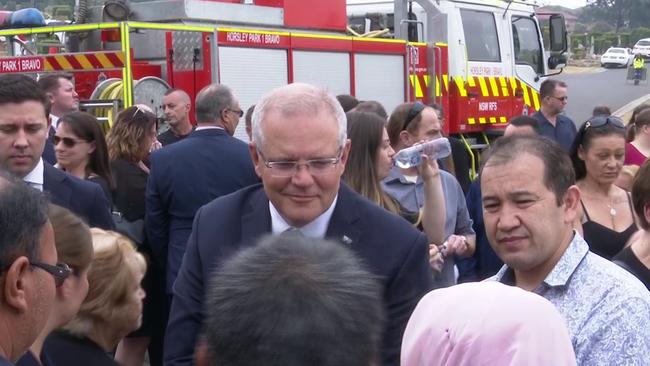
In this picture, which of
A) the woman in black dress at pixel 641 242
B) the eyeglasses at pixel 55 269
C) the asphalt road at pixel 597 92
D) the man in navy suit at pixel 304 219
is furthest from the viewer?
the asphalt road at pixel 597 92

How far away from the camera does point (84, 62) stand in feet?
29.2

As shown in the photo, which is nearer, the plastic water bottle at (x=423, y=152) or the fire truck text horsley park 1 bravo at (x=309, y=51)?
the plastic water bottle at (x=423, y=152)

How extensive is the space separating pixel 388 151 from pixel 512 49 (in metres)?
9.29

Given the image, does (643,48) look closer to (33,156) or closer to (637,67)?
(637,67)

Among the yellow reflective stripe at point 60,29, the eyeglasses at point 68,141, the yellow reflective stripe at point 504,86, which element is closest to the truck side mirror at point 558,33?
the yellow reflective stripe at point 504,86

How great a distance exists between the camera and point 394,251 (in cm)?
278

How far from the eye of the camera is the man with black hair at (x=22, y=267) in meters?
1.98

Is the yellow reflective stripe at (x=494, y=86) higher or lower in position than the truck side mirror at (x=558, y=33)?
lower

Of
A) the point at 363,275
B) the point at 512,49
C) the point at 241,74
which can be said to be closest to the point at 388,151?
the point at 363,275

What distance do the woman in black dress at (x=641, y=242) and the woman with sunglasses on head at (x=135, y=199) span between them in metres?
3.28

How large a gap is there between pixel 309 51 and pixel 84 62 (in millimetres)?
2644

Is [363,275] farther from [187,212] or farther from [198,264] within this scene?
[187,212]

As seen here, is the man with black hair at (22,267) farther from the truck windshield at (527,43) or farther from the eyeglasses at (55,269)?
the truck windshield at (527,43)

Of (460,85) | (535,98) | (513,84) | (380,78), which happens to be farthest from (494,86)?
(380,78)
